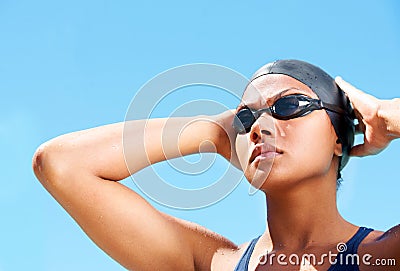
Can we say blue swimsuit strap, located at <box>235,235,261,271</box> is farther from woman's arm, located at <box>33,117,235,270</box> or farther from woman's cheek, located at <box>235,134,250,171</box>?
woman's cheek, located at <box>235,134,250,171</box>

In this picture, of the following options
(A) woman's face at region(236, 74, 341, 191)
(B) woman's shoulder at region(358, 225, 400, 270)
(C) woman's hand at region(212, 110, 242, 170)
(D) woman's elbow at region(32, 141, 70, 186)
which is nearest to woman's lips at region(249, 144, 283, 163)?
(A) woman's face at region(236, 74, 341, 191)

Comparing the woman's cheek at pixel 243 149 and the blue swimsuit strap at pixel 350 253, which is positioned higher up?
the woman's cheek at pixel 243 149

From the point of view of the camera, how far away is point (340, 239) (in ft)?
10.8

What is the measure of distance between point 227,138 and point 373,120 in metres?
0.95

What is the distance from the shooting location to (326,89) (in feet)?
11.9

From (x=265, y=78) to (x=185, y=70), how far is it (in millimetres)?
508

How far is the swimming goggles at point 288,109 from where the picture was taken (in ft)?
11.3

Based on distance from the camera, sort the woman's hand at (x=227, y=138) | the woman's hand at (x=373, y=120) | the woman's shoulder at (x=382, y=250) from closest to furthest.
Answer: the woman's shoulder at (x=382, y=250)
the woman's hand at (x=373, y=120)
the woman's hand at (x=227, y=138)

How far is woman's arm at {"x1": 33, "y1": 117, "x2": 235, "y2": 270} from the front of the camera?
3488 mm

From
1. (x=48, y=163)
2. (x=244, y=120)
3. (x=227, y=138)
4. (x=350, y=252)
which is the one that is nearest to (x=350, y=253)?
(x=350, y=252)

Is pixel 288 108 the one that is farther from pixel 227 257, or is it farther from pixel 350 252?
pixel 227 257

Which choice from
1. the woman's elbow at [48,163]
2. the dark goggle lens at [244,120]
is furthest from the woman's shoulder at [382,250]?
the woman's elbow at [48,163]

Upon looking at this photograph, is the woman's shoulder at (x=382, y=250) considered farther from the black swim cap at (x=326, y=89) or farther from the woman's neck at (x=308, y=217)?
the black swim cap at (x=326, y=89)

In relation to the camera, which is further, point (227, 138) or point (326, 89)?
point (227, 138)
